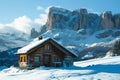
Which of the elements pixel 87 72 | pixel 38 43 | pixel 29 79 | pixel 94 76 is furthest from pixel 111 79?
pixel 38 43

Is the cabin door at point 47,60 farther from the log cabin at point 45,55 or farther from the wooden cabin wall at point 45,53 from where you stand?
the wooden cabin wall at point 45,53

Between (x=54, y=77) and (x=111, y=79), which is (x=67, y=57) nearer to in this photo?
(x=54, y=77)

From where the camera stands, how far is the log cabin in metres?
48.1

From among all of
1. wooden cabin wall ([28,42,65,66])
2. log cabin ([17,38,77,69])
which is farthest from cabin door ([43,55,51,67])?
wooden cabin wall ([28,42,65,66])

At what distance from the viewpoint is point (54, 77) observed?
30.3 m

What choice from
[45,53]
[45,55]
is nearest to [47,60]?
[45,55]

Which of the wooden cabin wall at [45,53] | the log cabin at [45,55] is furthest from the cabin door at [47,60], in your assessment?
the wooden cabin wall at [45,53]

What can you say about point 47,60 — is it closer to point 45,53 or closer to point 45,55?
point 45,55

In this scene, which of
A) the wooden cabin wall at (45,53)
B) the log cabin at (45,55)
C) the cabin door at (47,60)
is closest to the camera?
the log cabin at (45,55)

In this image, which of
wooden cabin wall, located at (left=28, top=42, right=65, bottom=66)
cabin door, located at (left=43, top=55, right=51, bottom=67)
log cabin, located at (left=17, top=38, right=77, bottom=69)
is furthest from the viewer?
cabin door, located at (left=43, top=55, right=51, bottom=67)

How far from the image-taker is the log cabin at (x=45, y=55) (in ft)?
158

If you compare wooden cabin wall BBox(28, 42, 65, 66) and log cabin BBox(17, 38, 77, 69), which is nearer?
log cabin BBox(17, 38, 77, 69)

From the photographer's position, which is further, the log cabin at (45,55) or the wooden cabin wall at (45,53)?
the wooden cabin wall at (45,53)

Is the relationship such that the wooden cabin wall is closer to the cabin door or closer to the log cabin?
the log cabin
